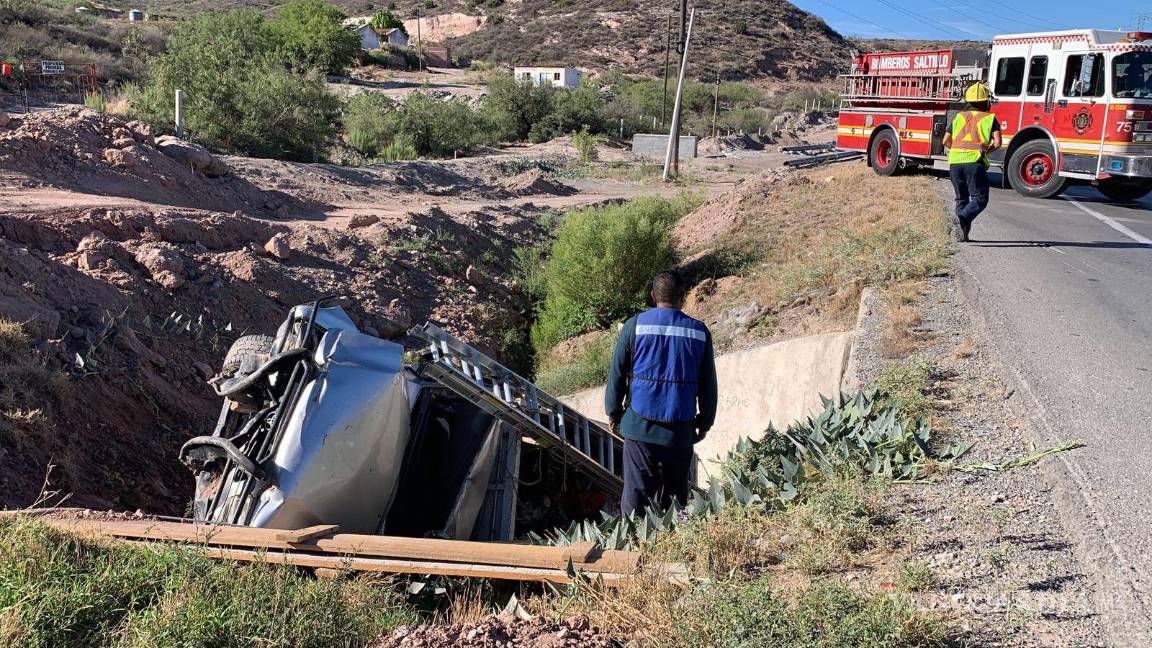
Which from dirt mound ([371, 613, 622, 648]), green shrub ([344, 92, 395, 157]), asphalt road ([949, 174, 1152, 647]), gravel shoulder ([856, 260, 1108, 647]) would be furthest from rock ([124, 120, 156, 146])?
dirt mound ([371, 613, 622, 648])

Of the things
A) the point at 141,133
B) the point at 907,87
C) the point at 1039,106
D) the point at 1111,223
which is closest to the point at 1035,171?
the point at 1039,106

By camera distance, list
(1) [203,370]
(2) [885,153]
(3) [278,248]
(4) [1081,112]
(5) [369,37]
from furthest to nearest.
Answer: (5) [369,37] < (2) [885,153] < (4) [1081,112] < (3) [278,248] < (1) [203,370]

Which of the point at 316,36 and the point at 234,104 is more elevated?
the point at 316,36

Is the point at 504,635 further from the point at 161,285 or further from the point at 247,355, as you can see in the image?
the point at 161,285

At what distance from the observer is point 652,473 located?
5.48 m

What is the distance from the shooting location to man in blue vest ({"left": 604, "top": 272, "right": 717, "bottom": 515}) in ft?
17.3

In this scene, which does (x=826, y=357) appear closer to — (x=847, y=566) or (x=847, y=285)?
(x=847, y=285)

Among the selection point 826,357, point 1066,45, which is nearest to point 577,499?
point 826,357

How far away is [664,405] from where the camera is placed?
5270 millimetres

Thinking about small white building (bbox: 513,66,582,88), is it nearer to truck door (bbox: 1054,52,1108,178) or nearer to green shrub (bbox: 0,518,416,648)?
truck door (bbox: 1054,52,1108,178)

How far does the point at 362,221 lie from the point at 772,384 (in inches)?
346

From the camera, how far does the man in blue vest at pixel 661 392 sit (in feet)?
17.3

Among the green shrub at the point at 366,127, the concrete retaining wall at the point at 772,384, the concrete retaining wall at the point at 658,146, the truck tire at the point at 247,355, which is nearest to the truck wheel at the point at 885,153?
the concrete retaining wall at the point at 772,384

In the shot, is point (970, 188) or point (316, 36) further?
point (316, 36)
